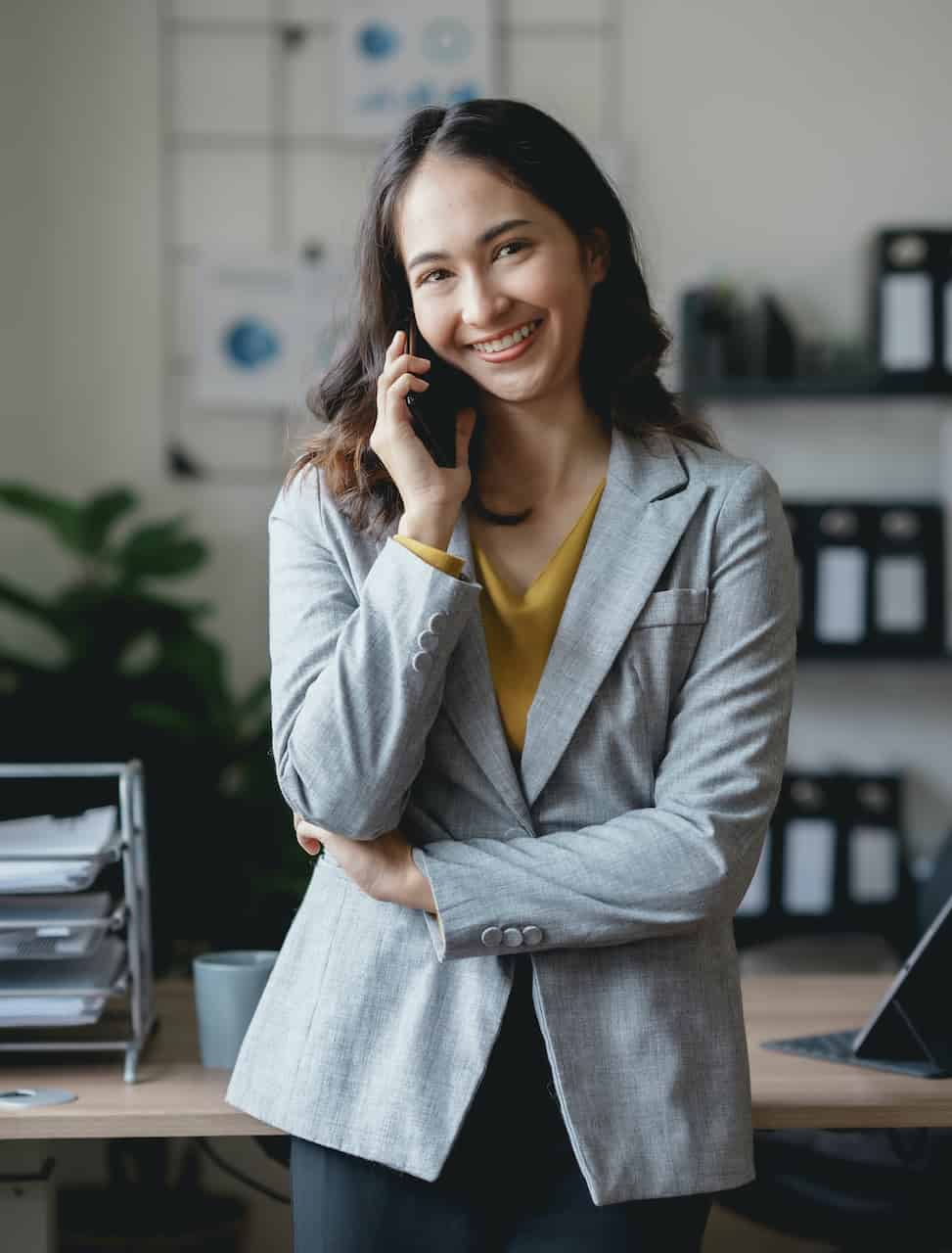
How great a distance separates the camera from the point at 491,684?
4.27ft

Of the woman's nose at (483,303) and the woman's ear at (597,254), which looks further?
the woman's ear at (597,254)

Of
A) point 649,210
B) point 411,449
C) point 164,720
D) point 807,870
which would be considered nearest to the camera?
point 411,449

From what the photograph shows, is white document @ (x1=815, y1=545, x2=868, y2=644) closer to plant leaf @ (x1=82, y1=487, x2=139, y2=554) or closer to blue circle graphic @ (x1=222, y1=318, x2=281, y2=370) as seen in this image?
blue circle graphic @ (x1=222, y1=318, x2=281, y2=370)

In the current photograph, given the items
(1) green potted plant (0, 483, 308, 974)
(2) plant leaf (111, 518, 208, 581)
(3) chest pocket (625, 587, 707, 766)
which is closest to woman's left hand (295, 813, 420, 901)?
(3) chest pocket (625, 587, 707, 766)

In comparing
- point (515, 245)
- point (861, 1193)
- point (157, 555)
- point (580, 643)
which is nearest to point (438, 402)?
point (515, 245)

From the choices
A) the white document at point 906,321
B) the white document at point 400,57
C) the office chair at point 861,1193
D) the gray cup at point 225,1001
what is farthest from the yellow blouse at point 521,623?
the white document at point 400,57

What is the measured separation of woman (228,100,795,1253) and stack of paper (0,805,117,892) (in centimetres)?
28

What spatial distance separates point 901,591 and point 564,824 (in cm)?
226

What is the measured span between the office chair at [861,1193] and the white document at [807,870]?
1150 mm

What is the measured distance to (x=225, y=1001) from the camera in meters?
1.59

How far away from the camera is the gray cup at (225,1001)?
1.58 metres

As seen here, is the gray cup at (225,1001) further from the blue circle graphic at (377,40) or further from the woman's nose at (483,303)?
the blue circle graphic at (377,40)

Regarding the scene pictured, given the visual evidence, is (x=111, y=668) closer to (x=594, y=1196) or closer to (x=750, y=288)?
(x=750, y=288)

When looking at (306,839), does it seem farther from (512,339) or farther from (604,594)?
(512,339)
